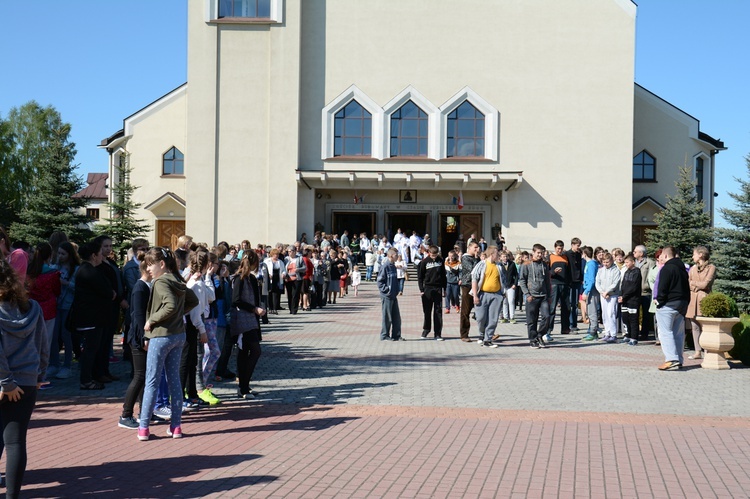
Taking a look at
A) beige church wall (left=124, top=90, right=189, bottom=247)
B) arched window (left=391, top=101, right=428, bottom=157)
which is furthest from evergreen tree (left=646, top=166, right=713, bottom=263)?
beige church wall (left=124, top=90, right=189, bottom=247)

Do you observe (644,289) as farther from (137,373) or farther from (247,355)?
(137,373)

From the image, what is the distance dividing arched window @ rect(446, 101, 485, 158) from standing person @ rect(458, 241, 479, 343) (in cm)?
2067

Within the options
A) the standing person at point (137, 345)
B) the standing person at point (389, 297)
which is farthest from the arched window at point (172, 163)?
the standing person at point (137, 345)

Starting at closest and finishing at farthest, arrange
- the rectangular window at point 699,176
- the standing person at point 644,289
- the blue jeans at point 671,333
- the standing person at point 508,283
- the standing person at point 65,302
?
the standing person at point 65,302, the blue jeans at point 671,333, the standing person at point 644,289, the standing person at point 508,283, the rectangular window at point 699,176

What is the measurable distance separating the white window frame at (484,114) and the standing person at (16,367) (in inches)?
1266

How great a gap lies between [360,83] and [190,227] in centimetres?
1066

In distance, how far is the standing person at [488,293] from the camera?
14.9 meters

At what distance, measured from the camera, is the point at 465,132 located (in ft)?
120

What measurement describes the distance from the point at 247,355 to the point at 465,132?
28.6m

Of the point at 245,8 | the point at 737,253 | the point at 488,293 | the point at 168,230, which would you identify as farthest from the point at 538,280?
the point at 168,230

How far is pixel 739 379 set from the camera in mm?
11422

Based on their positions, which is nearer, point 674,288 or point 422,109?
point 674,288

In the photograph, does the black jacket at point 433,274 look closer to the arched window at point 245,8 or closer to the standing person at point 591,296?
→ the standing person at point 591,296

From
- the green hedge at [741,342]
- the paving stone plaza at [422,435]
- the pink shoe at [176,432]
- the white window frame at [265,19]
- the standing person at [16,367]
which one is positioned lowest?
the paving stone plaza at [422,435]
